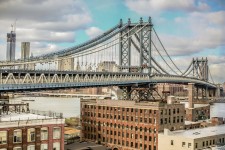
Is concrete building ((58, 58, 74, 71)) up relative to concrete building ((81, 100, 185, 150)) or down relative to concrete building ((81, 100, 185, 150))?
up

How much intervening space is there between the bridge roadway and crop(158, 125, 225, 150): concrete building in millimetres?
13736

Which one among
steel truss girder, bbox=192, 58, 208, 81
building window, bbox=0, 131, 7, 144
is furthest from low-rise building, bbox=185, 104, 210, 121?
steel truss girder, bbox=192, 58, 208, 81

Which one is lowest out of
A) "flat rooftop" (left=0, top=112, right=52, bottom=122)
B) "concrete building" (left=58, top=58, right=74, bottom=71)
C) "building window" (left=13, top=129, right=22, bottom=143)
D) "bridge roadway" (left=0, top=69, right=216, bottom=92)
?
"building window" (left=13, top=129, right=22, bottom=143)

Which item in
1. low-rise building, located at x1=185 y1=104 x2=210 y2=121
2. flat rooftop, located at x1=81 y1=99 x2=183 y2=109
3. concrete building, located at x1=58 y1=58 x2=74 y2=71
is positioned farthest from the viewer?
low-rise building, located at x1=185 y1=104 x2=210 y2=121

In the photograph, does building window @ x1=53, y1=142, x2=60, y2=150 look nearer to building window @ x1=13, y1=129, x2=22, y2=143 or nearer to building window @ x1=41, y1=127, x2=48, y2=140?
building window @ x1=41, y1=127, x2=48, y2=140

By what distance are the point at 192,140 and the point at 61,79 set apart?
18.4m

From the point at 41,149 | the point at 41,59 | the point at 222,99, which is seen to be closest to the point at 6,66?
→ the point at 41,59

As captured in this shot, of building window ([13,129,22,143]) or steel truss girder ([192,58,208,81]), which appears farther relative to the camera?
steel truss girder ([192,58,208,81])

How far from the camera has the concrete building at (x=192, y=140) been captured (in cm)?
4212

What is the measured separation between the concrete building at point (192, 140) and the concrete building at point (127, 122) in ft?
9.84

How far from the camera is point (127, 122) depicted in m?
54.5

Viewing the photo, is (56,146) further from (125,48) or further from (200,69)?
(200,69)

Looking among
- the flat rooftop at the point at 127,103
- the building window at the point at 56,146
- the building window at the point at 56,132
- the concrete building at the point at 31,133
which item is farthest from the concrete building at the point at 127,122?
the concrete building at the point at 31,133

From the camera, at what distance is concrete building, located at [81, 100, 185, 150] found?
51031 mm
